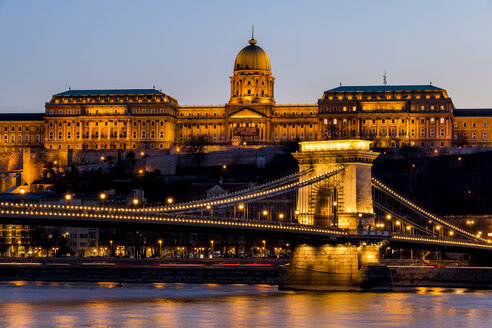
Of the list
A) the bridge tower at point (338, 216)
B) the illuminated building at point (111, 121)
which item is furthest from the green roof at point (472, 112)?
the bridge tower at point (338, 216)

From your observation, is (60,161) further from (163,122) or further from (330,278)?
(330,278)

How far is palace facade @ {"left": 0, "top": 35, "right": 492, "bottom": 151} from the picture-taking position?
16325 centimetres

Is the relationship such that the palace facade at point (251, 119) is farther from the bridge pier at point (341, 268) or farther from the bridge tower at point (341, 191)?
the bridge pier at point (341, 268)

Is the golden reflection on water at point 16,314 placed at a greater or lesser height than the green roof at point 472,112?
lesser

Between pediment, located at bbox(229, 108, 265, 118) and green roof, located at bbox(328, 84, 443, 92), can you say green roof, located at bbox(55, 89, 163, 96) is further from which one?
green roof, located at bbox(328, 84, 443, 92)

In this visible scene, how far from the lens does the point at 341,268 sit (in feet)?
226

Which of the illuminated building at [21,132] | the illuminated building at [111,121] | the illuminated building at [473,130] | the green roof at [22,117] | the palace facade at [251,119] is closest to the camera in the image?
the palace facade at [251,119]

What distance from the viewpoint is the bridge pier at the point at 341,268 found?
6838 cm

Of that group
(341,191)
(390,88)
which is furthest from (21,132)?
(341,191)

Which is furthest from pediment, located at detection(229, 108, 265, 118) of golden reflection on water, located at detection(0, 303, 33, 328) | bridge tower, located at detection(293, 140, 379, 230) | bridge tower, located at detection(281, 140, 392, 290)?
golden reflection on water, located at detection(0, 303, 33, 328)

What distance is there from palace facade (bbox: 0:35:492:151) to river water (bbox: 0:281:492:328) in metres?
88.3

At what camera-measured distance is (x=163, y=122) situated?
16862 centimetres

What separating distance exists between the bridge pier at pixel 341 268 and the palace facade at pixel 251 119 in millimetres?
89981

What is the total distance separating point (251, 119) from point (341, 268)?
3922 inches
